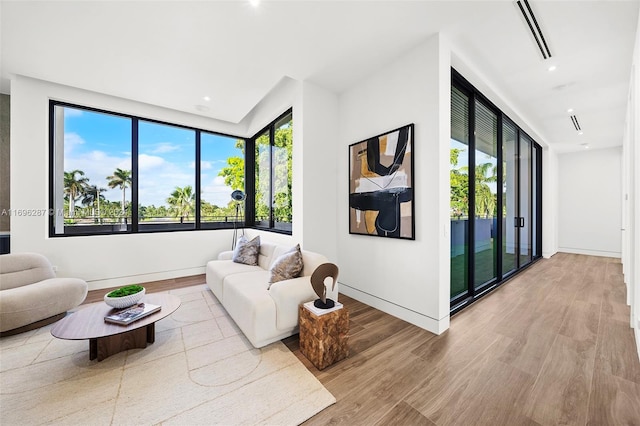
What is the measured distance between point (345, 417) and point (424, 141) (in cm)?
247

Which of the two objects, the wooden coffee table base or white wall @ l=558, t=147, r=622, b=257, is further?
white wall @ l=558, t=147, r=622, b=257

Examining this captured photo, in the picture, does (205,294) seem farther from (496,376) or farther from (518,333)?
(518,333)

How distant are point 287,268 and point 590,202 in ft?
28.5

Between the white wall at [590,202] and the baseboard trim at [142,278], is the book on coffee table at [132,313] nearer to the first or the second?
the baseboard trim at [142,278]

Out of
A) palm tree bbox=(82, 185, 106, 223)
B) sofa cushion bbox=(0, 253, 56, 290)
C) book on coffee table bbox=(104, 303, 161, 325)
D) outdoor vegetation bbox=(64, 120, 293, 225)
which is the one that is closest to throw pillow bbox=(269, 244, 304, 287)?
book on coffee table bbox=(104, 303, 161, 325)

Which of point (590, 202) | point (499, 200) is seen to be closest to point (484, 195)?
point (499, 200)

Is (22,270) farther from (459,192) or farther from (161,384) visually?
(459,192)

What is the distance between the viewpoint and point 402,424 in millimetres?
1419

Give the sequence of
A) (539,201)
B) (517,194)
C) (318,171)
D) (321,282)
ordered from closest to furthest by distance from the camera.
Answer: (321,282)
(318,171)
(517,194)
(539,201)

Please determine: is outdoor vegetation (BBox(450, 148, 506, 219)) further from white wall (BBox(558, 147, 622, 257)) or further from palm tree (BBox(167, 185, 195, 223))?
white wall (BBox(558, 147, 622, 257))

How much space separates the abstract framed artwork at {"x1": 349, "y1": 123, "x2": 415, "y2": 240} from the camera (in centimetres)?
269

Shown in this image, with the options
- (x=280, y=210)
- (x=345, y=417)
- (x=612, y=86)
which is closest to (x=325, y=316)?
(x=345, y=417)

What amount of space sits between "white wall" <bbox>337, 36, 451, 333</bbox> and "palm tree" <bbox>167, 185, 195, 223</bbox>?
3591 mm

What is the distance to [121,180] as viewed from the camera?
418 cm
